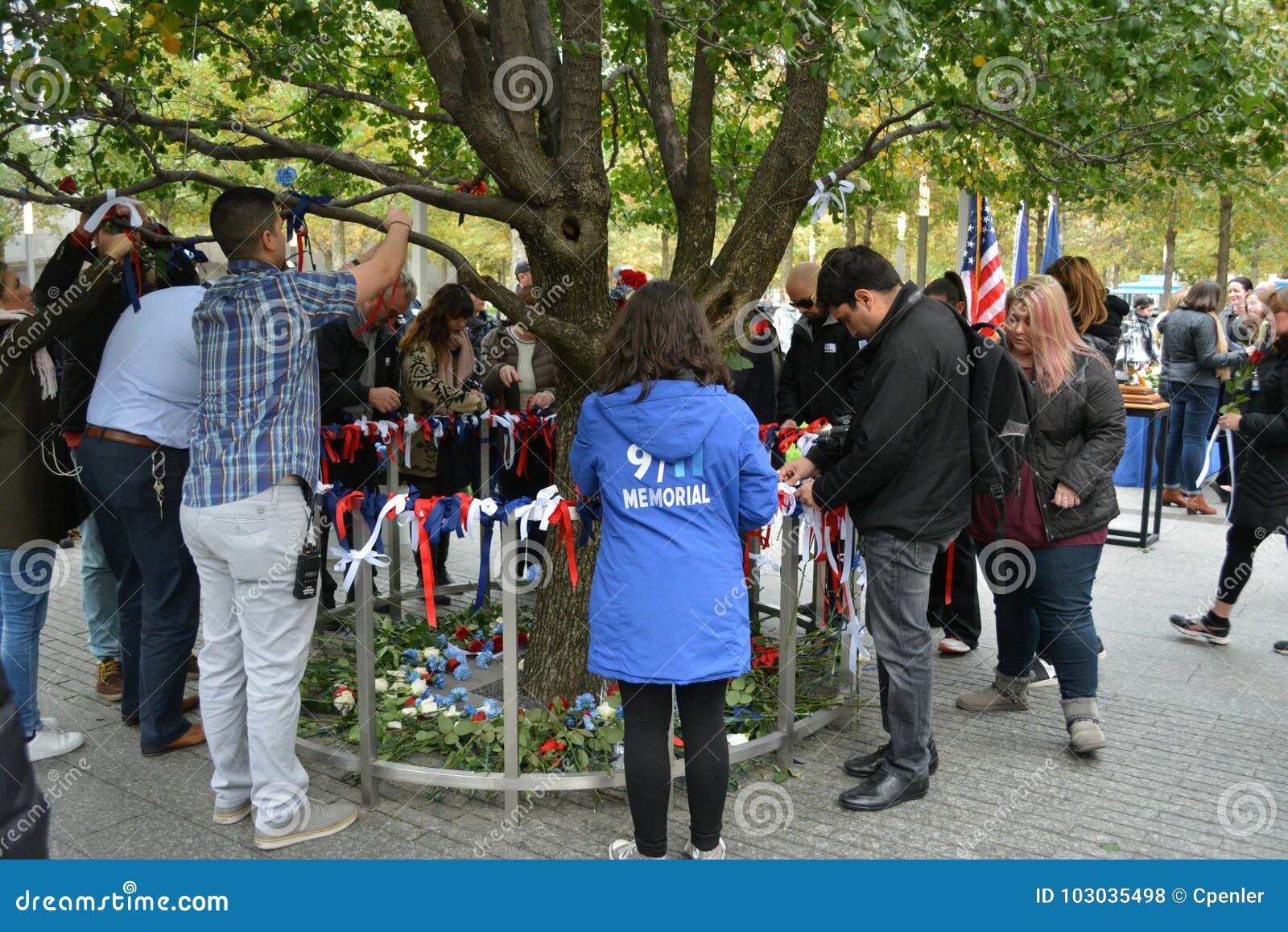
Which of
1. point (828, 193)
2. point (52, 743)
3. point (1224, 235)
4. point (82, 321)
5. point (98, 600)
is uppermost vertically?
point (1224, 235)

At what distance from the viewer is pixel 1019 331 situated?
4512 millimetres

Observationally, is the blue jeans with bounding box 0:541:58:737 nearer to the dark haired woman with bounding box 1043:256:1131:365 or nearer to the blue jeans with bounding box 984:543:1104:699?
the blue jeans with bounding box 984:543:1104:699

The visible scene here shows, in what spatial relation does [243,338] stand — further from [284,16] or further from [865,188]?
[865,188]

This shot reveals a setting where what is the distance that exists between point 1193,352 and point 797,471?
24.9 feet

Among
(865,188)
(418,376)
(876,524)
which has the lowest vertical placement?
(876,524)

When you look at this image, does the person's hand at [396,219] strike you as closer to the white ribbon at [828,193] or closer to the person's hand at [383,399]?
the white ribbon at [828,193]

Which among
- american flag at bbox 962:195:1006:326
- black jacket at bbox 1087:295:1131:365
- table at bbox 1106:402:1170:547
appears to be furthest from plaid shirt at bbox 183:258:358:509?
table at bbox 1106:402:1170:547

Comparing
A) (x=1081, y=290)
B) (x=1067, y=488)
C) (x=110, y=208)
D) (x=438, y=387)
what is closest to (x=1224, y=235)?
(x=1081, y=290)

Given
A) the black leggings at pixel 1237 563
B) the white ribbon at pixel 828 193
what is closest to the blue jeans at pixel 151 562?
the white ribbon at pixel 828 193

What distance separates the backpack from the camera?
390 cm

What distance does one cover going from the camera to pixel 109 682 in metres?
5.08

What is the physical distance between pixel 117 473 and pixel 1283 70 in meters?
4.82

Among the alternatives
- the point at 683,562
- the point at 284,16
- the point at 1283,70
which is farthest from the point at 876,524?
the point at 284,16

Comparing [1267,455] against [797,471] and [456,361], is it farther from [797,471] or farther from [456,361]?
[456,361]
